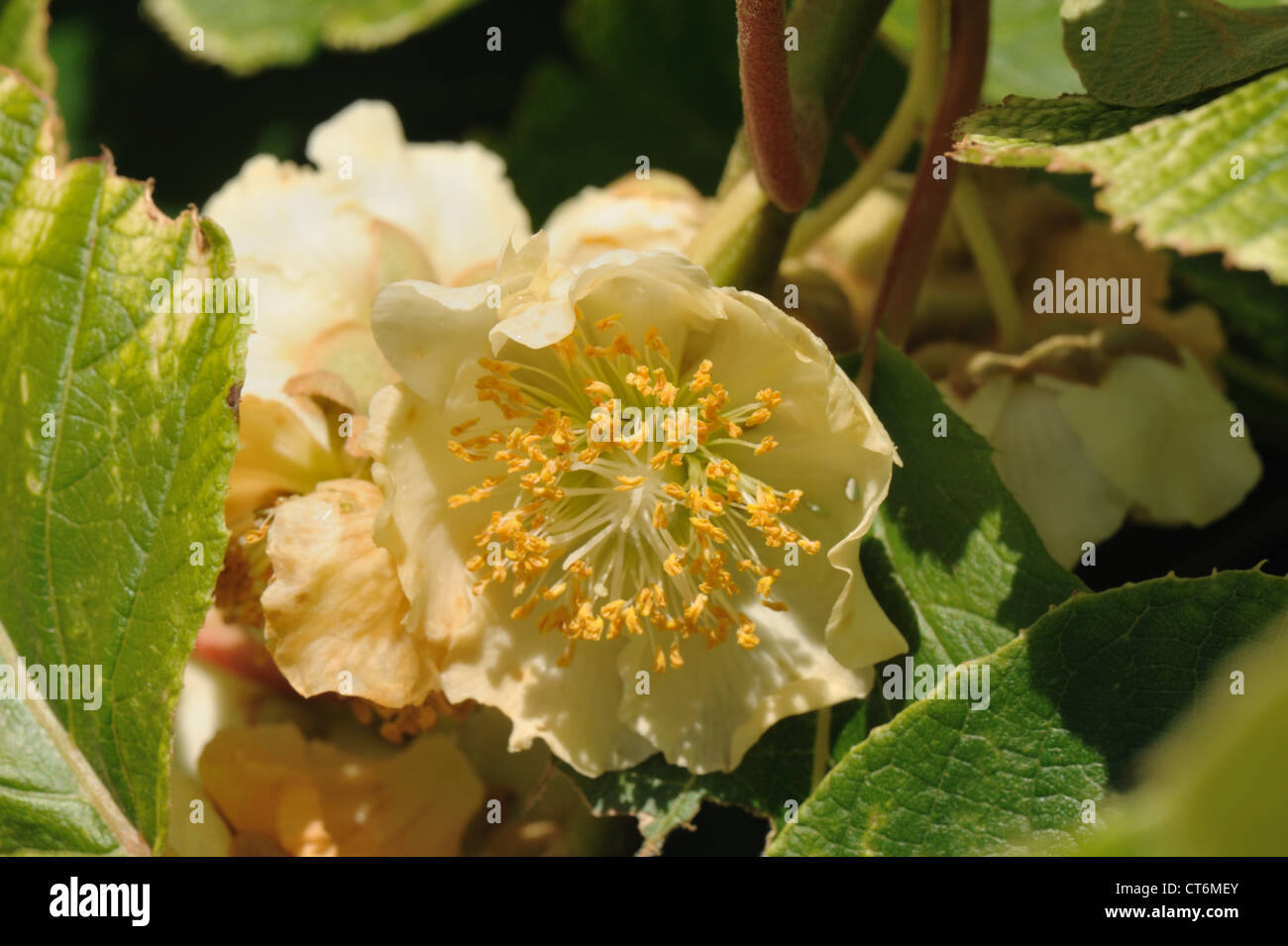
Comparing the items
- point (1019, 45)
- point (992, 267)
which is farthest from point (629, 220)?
point (1019, 45)

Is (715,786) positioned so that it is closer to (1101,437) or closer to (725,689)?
(725,689)

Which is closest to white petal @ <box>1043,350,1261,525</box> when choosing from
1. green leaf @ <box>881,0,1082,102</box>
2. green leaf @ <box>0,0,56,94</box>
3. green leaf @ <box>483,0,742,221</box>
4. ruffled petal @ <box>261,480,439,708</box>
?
green leaf @ <box>881,0,1082,102</box>

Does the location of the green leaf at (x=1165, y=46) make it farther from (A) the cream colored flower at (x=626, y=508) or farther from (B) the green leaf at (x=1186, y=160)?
(A) the cream colored flower at (x=626, y=508)

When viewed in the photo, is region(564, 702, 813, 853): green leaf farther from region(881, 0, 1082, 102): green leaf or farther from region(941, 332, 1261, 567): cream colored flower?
region(881, 0, 1082, 102): green leaf

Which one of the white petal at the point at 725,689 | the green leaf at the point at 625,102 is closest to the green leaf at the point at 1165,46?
the white petal at the point at 725,689

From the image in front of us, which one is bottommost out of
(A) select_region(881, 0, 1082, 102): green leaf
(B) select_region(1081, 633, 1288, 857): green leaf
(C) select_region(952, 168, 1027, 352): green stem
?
(B) select_region(1081, 633, 1288, 857): green leaf

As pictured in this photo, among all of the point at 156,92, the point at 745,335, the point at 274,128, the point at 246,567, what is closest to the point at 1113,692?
the point at 745,335
